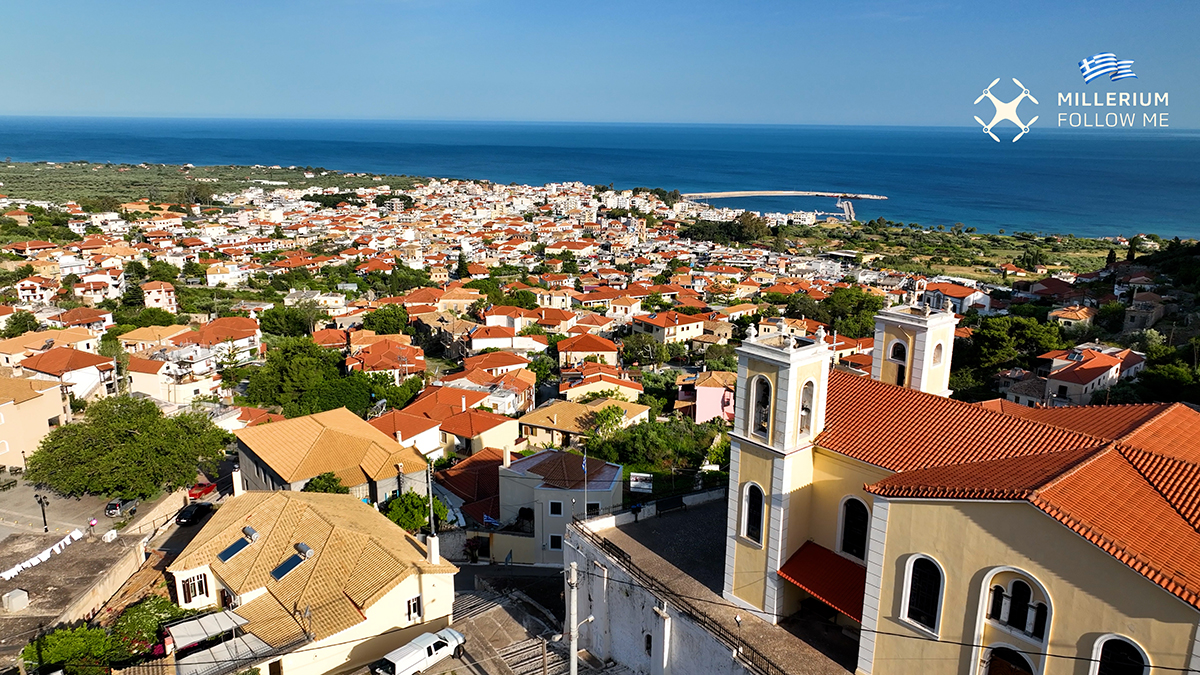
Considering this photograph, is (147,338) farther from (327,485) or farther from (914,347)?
(914,347)

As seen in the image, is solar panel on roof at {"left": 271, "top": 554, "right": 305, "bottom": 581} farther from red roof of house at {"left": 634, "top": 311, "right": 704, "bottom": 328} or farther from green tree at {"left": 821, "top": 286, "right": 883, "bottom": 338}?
green tree at {"left": 821, "top": 286, "right": 883, "bottom": 338}

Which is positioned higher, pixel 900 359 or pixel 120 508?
pixel 900 359

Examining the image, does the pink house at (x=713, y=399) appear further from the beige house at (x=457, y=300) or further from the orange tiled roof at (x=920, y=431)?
the beige house at (x=457, y=300)

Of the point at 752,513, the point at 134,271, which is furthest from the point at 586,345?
the point at 134,271

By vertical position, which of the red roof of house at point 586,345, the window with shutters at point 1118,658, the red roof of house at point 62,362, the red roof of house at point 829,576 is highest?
the window with shutters at point 1118,658

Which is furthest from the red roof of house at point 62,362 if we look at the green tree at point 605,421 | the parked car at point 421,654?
the parked car at point 421,654
